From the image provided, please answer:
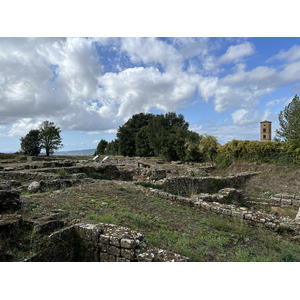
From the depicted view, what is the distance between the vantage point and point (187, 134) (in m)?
34.2

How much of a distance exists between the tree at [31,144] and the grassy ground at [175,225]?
3875cm

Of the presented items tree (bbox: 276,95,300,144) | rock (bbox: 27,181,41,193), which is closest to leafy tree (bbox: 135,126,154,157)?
tree (bbox: 276,95,300,144)

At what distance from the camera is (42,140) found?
42.2m

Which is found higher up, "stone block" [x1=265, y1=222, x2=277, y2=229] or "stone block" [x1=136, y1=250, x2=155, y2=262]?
"stone block" [x1=136, y1=250, x2=155, y2=262]

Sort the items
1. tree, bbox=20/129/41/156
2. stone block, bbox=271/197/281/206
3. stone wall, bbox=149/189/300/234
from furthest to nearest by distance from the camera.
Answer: tree, bbox=20/129/41/156 → stone block, bbox=271/197/281/206 → stone wall, bbox=149/189/300/234

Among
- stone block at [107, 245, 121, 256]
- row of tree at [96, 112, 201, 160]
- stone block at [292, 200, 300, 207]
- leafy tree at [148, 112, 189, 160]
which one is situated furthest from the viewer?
row of tree at [96, 112, 201, 160]

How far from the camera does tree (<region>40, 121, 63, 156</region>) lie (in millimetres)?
42000

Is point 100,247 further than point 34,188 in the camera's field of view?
No

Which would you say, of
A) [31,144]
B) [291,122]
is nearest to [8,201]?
[291,122]

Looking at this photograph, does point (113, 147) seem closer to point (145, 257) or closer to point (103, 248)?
point (103, 248)

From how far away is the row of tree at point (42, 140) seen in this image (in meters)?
41.4

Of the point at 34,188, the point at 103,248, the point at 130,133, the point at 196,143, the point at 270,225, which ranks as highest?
the point at 130,133

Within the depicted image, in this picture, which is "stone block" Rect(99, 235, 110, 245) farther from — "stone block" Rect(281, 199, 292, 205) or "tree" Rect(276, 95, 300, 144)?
"tree" Rect(276, 95, 300, 144)

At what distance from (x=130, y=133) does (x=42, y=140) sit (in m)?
18.9
